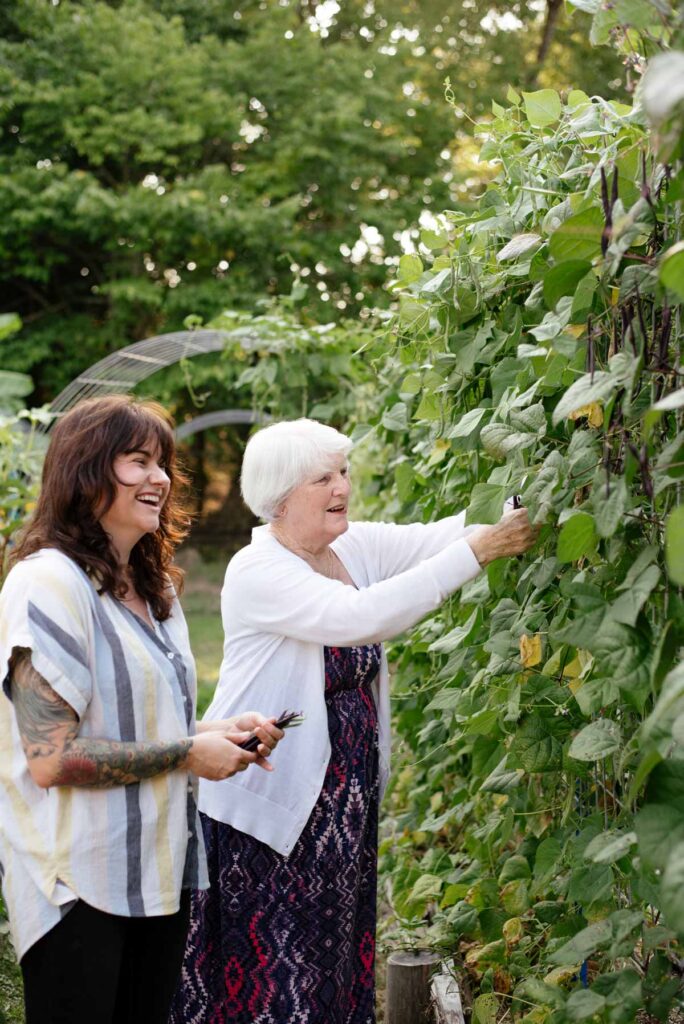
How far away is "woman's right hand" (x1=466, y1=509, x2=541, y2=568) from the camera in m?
1.96

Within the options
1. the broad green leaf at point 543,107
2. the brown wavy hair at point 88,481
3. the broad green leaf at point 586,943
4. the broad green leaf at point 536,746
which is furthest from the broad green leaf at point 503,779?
the broad green leaf at point 543,107

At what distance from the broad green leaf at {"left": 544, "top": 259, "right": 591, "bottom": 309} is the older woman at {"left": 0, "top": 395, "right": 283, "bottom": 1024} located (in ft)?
2.40

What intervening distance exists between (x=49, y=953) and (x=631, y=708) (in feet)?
3.06

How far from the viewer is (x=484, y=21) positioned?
1588cm

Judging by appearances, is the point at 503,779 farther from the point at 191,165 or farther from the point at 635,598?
the point at 191,165

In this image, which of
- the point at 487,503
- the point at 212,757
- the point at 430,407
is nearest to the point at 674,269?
the point at 487,503

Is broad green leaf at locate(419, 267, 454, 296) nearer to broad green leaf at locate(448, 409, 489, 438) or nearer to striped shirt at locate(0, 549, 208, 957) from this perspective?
Answer: broad green leaf at locate(448, 409, 489, 438)

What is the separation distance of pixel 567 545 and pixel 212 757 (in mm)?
646

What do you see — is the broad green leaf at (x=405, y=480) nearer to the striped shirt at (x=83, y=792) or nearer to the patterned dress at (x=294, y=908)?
the patterned dress at (x=294, y=908)

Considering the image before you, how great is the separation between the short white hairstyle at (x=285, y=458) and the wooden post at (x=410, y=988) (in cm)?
113

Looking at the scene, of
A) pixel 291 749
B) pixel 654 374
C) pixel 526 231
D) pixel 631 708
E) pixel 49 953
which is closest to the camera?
pixel 654 374

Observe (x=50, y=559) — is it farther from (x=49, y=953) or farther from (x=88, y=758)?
(x=49, y=953)

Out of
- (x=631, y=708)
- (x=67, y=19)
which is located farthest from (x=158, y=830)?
(x=67, y=19)

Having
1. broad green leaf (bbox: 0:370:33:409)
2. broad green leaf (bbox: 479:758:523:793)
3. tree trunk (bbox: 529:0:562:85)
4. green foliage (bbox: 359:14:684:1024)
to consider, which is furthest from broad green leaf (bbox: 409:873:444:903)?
tree trunk (bbox: 529:0:562:85)
